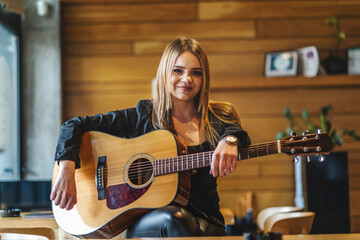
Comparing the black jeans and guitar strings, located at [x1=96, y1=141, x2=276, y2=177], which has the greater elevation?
guitar strings, located at [x1=96, y1=141, x2=276, y2=177]

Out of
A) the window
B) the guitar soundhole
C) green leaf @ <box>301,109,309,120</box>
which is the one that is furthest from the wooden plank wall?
the guitar soundhole

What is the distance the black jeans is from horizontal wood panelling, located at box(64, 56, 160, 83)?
2.45 metres

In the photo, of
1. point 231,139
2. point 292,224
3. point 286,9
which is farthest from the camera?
point 286,9

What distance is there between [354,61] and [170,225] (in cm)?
294

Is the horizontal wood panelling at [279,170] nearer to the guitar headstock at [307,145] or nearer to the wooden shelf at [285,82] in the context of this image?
the wooden shelf at [285,82]

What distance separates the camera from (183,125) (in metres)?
1.97

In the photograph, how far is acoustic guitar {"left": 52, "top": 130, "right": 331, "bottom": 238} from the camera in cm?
160

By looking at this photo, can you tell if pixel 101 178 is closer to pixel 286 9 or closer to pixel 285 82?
pixel 285 82

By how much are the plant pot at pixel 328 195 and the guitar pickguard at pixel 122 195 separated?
207cm

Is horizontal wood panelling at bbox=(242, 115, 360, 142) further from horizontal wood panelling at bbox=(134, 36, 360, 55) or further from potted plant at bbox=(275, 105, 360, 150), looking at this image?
horizontal wood panelling at bbox=(134, 36, 360, 55)

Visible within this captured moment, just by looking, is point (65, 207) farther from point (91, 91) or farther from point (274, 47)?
point (274, 47)

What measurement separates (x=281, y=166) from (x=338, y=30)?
4.09 ft

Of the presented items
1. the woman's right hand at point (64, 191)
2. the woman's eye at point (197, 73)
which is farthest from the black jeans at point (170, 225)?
the woman's eye at point (197, 73)

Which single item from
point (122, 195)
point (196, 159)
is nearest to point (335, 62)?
point (196, 159)
